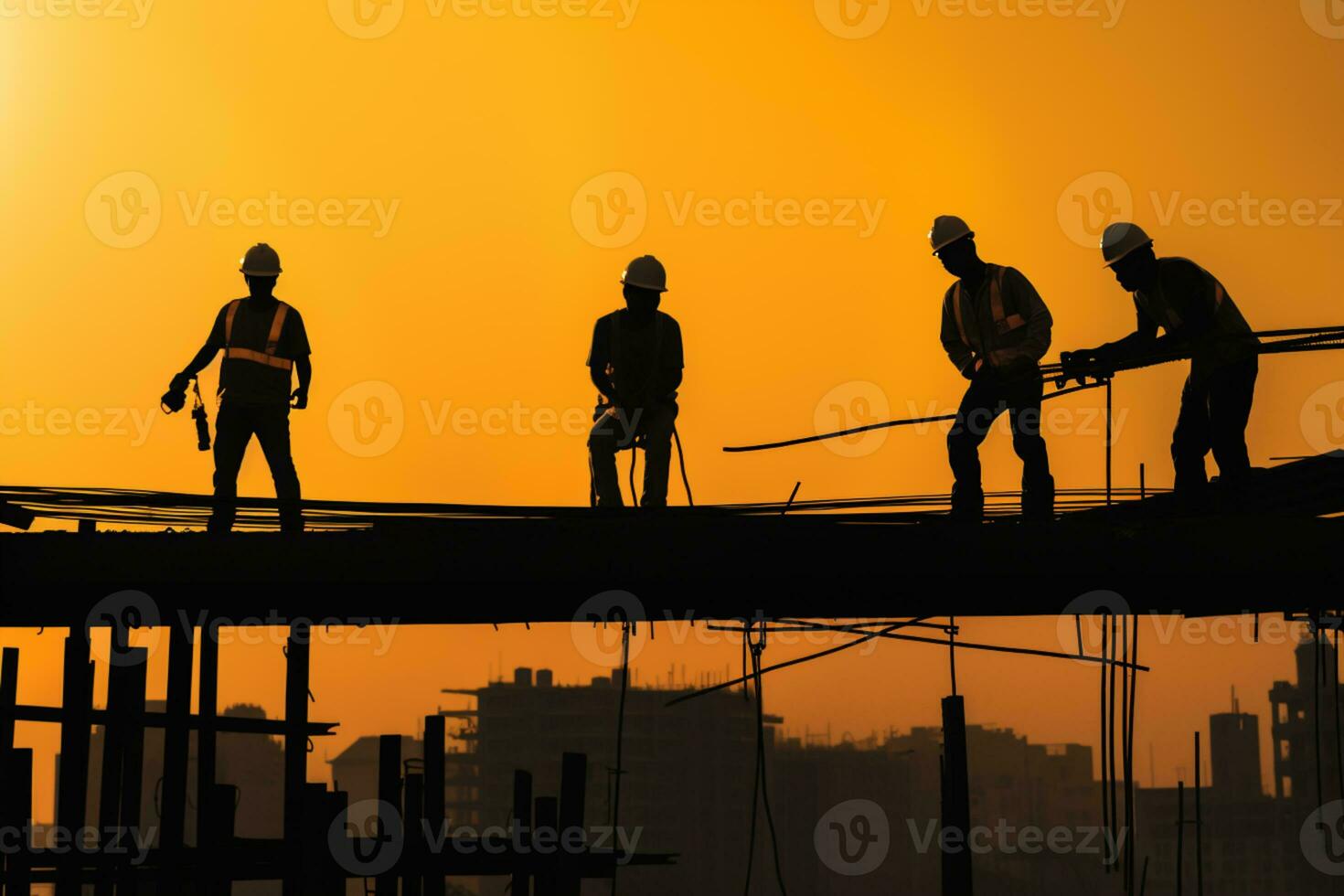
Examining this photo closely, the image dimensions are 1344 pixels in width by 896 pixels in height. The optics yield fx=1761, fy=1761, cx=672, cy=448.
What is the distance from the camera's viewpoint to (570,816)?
1500 centimetres

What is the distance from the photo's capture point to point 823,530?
33.2 feet

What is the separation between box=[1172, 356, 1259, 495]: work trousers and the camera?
1020cm

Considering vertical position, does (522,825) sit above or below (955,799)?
below

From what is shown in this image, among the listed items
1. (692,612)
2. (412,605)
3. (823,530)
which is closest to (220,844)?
(412,605)

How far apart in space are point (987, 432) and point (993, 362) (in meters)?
0.43

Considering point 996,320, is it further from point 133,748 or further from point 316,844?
point 133,748

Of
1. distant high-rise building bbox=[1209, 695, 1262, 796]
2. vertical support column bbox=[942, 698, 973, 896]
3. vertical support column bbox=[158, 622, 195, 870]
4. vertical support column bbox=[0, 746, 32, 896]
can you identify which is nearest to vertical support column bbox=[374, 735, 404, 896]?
vertical support column bbox=[0, 746, 32, 896]

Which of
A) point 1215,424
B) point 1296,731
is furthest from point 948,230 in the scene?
point 1296,731

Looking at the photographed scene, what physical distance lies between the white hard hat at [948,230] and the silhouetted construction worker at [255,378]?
15.1 feet

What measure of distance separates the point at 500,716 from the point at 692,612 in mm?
169825

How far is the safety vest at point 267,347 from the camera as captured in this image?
1231 cm

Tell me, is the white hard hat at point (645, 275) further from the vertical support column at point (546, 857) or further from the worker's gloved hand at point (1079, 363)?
the vertical support column at point (546, 857)

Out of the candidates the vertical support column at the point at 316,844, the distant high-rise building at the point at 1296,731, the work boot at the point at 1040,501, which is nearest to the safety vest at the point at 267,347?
the vertical support column at the point at 316,844

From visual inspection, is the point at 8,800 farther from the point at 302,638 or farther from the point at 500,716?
the point at 500,716
